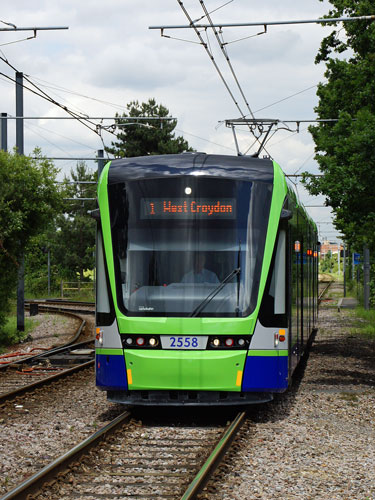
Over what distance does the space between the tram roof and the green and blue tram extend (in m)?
0.01

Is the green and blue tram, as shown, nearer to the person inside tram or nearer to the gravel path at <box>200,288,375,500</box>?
the person inside tram

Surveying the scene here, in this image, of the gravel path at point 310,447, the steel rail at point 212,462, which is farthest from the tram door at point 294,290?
the steel rail at point 212,462

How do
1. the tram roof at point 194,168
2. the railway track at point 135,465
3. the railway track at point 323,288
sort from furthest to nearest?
the railway track at point 323,288
the tram roof at point 194,168
the railway track at point 135,465

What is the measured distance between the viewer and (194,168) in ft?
32.5

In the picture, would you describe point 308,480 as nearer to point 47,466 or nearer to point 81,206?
point 47,466

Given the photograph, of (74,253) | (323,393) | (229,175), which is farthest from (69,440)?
(74,253)

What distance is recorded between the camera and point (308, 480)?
688cm

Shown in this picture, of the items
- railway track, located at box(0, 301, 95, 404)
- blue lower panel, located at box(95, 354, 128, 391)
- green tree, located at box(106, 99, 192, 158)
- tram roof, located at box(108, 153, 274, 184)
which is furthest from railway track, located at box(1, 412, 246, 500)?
green tree, located at box(106, 99, 192, 158)

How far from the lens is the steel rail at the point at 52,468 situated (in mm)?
6019

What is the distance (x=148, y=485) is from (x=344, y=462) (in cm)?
201

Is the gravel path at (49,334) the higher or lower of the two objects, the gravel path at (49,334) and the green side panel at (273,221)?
the lower

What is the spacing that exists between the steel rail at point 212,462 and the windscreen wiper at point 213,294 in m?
1.32

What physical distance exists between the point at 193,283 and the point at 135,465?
2772mm

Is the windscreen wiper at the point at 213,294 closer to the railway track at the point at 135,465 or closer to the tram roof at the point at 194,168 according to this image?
the tram roof at the point at 194,168
